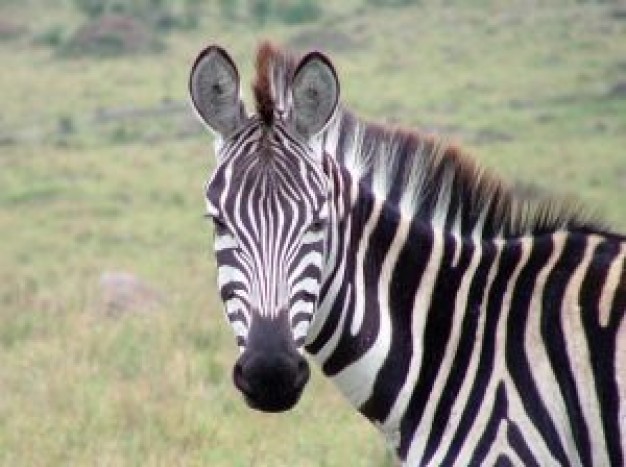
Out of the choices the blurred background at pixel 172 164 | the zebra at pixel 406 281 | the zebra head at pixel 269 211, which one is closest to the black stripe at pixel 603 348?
the zebra at pixel 406 281

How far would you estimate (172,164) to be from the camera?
19.2m

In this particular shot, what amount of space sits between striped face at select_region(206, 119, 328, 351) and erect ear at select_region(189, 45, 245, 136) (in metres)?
0.06

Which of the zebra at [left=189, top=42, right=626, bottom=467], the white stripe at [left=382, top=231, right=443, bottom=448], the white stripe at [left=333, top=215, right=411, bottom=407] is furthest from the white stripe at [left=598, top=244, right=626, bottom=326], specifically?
the white stripe at [left=333, top=215, right=411, bottom=407]

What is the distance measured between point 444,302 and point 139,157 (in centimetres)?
1609

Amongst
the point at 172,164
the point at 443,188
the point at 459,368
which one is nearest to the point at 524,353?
the point at 459,368

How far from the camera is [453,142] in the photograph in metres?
4.17

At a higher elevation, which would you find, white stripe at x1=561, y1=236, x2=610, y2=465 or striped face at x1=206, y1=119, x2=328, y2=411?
striped face at x1=206, y1=119, x2=328, y2=411

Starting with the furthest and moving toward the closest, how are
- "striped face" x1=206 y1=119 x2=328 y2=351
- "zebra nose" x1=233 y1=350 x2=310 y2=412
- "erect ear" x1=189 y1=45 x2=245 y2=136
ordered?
"erect ear" x1=189 y1=45 x2=245 y2=136 → "striped face" x1=206 y1=119 x2=328 y2=351 → "zebra nose" x1=233 y1=350 x2=310 y2=412

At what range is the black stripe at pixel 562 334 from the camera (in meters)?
3.67

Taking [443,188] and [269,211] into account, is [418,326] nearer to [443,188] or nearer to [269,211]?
[443,188]

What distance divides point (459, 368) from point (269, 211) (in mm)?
692

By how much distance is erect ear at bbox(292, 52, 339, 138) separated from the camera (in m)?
3.73

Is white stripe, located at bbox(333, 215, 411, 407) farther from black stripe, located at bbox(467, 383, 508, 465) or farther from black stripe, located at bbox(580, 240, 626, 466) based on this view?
black stripe, located at bbox(580, 240, 626, 466)

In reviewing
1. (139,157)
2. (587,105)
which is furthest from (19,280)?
(587,105)
